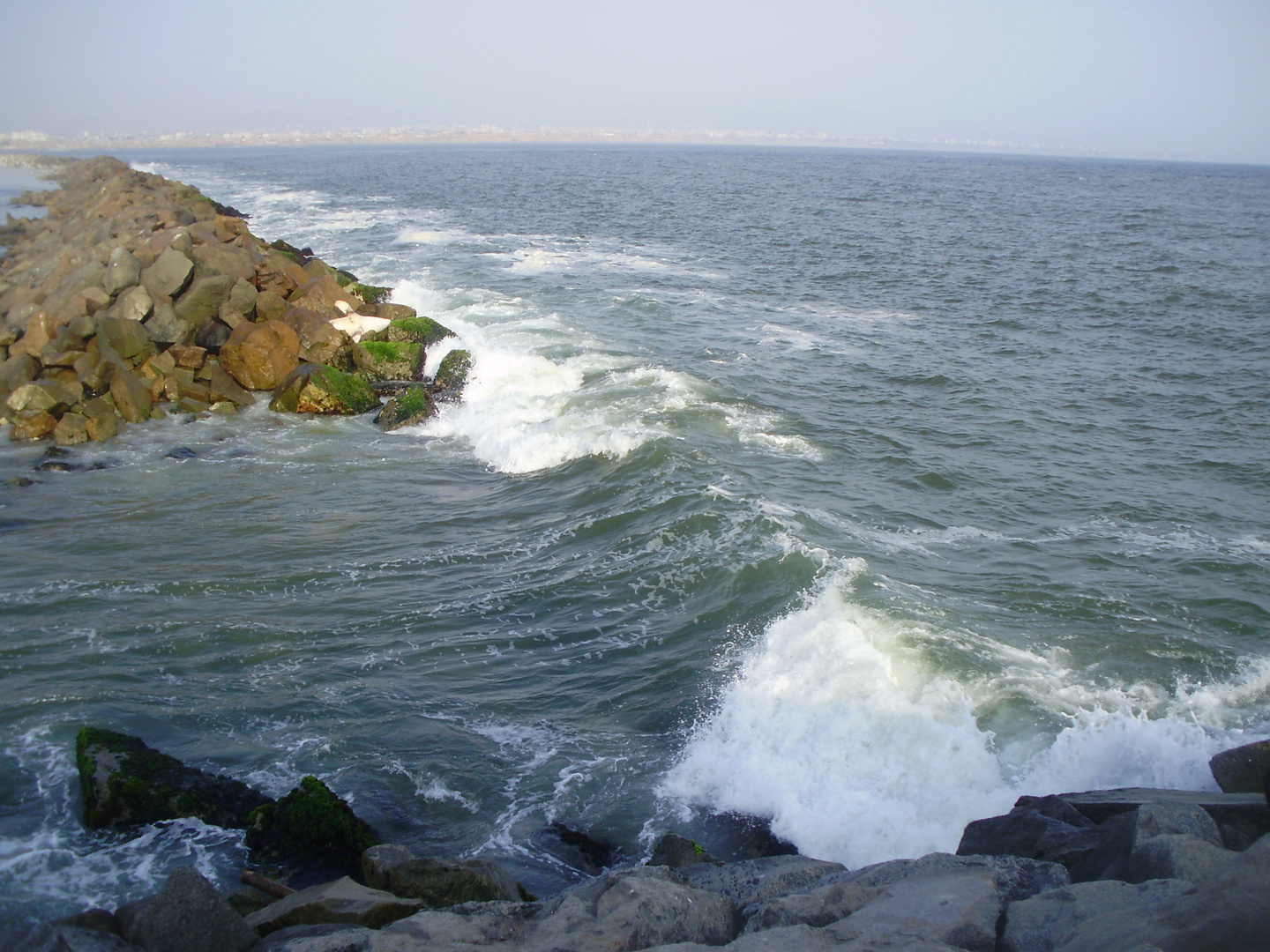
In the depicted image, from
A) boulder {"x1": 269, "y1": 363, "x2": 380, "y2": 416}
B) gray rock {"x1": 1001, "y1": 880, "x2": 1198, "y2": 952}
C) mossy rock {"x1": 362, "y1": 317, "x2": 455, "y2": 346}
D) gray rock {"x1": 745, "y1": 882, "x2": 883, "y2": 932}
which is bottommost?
gray rock {"x1": 745, "y1": 882, "x2": 883, "y2": 932}

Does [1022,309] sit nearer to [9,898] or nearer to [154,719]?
[154,719]

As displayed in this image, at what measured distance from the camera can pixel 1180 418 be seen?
1515 cm

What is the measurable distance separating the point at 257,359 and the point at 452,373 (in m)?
3.86

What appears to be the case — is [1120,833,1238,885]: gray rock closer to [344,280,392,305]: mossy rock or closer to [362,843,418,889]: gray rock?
[362,843,418,889]: gray rock

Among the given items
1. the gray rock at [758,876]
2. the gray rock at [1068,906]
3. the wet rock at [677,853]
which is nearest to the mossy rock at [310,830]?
the wet rock at [677,853]

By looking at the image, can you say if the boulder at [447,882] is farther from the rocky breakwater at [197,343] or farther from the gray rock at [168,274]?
the gray rock at [168,274]

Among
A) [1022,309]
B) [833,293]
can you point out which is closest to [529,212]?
[833,293]

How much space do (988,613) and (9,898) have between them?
8.61 metres

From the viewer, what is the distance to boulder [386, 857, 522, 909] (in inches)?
196

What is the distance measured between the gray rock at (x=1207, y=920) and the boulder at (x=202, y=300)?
17.9 meters

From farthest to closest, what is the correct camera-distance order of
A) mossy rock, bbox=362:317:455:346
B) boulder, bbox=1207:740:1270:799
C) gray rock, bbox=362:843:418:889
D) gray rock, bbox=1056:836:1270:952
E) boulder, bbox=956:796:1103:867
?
mossy rock, bbox=362:317:455:346
boulder, bbox=1207:740:1270:799
gray rock, bbox=362:843:418:889
boulder, bbox=956:796:1103:867
gray rock, bbox=1056:836:1270:952

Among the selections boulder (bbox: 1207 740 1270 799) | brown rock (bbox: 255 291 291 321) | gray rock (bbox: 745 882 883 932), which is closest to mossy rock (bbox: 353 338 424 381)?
brown rock (bbox: 255 291 291 321)

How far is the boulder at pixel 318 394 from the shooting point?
51.9 feet

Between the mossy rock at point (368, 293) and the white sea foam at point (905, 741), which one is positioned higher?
the mossy rock at point (368, 293)
